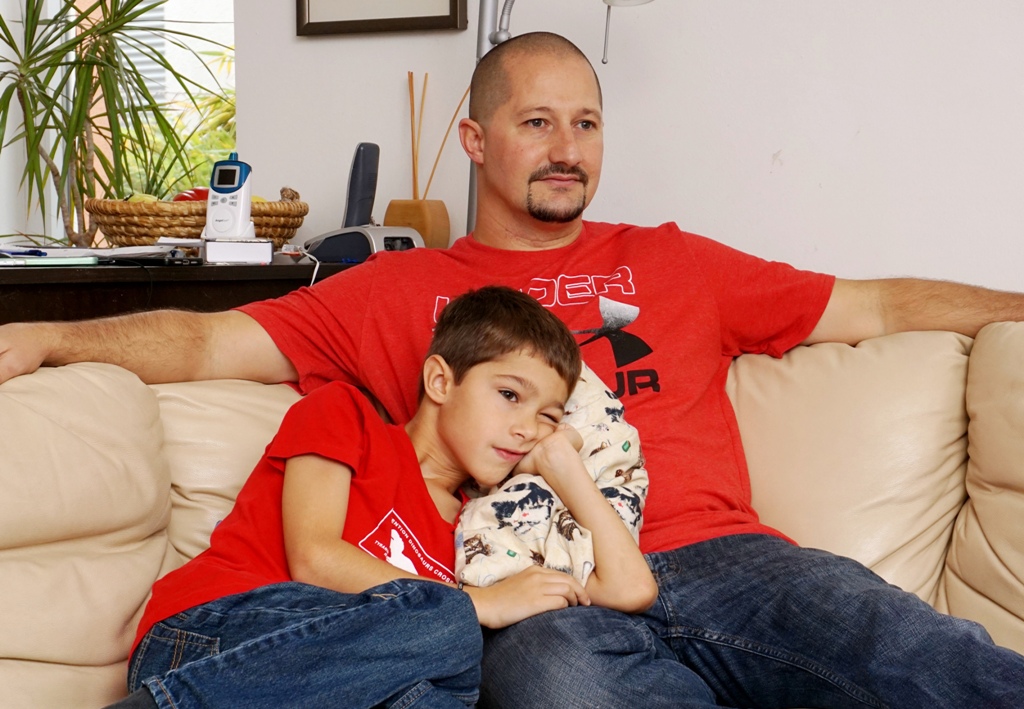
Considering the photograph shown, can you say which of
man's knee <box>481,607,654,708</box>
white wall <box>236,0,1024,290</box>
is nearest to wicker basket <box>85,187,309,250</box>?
white wall <box>236,0,1024,290</box>

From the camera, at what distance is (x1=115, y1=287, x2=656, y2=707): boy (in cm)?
106

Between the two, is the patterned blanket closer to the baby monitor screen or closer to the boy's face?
the boy's face

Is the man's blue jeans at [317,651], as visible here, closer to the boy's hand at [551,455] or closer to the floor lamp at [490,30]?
the boy's hand at [551,455]

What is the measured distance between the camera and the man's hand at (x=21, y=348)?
4.42 ft

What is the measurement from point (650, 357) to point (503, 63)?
0.67 meters

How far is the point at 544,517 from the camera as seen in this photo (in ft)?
4.41

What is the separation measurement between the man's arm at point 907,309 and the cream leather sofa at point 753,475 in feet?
0.13

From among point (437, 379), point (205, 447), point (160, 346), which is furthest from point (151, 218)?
point (437, 379)

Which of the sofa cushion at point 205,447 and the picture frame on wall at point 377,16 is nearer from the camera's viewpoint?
the sofa cushion at point 205,447

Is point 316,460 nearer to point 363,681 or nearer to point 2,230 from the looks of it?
point 363,681

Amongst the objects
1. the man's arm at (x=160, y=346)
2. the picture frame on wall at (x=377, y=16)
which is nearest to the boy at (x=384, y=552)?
the man's arm at (x=160, y=346)

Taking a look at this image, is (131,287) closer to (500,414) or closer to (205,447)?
(205,447)

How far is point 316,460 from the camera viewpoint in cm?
128

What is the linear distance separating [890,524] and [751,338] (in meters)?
0.40
